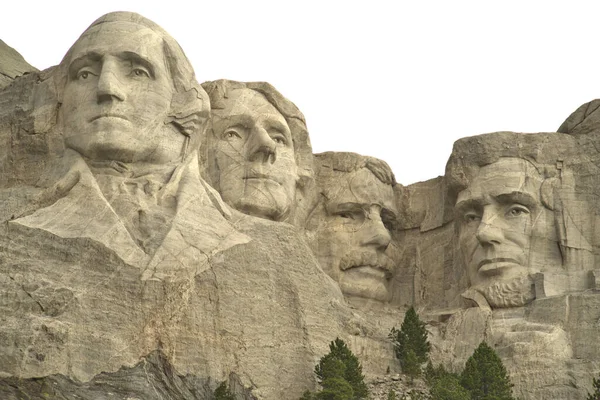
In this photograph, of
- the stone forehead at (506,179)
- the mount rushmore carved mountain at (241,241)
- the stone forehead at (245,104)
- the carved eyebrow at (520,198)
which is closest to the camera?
the mount rushmore carved mountain at (241,241)

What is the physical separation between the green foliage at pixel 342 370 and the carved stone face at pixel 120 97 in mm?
4270

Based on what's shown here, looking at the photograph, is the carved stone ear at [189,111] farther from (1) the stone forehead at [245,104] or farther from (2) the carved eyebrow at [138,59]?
(1) the stone forehead at [245,104]

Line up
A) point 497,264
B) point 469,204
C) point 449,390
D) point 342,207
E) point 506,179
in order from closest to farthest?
point 449,390
point 497,264
point 506,179
point 469,204
point 342,207

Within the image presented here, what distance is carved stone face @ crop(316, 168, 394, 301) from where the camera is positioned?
3944 centimetres

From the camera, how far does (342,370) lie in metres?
34.2

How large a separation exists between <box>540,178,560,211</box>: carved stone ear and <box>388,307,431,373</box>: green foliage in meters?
3.32

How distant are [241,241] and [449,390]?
4.14 m

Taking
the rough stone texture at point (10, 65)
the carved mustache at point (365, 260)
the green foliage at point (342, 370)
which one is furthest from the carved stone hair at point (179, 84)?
the green foliage at point (342, 370)

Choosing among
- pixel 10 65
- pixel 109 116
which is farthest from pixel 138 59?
pixel 10 65

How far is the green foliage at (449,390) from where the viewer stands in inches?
1334

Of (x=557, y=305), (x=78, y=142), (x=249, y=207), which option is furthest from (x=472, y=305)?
(x=78, y=142)

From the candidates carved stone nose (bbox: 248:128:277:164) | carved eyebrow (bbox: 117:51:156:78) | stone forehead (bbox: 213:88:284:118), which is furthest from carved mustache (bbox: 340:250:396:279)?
carved eyebrow (bbox: 117:51:156:78)

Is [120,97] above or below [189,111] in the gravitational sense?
below

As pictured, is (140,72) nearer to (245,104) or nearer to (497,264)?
(245,104)
